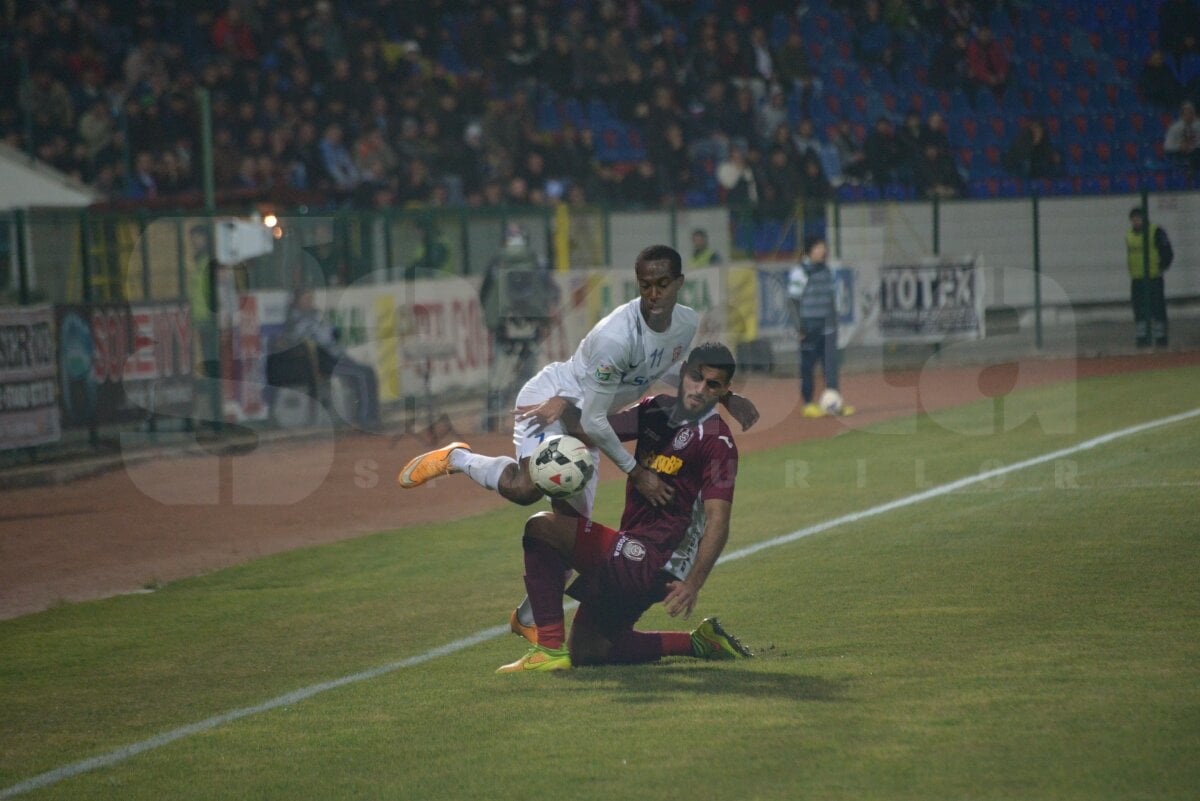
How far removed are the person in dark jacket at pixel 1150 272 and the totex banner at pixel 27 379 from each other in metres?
16.8

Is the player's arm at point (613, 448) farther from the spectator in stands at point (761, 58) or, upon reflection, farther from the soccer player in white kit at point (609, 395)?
the spectator in stands at point (761, 58)

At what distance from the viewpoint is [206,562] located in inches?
466

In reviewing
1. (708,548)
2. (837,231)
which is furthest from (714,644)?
(837,231)

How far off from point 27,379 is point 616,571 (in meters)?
10.9

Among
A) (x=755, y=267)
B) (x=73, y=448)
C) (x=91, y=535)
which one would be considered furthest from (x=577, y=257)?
(x=91, y=535)

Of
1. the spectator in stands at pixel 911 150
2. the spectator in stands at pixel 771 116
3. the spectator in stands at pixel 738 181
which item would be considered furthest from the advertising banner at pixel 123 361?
the spectator in stands at pixel 911 150

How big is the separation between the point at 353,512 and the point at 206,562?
2.32 m

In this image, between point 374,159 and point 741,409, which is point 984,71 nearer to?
point 374,159

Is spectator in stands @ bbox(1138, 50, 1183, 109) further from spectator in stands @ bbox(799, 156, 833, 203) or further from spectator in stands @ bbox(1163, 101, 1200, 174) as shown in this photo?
spectator in stands @ bbox(799, 156, 833, 203)

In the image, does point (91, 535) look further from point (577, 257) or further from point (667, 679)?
point (577, 257)

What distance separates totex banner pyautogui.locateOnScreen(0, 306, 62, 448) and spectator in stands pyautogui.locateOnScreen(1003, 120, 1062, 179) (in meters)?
18.2

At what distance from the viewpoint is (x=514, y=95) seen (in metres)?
29.0

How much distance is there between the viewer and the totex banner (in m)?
15.9

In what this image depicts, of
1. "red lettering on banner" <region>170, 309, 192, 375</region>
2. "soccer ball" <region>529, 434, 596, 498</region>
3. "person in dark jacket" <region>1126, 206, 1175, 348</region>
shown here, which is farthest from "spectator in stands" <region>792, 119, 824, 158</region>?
"soccer ball" <region>529, 434, 596, 498</region>
